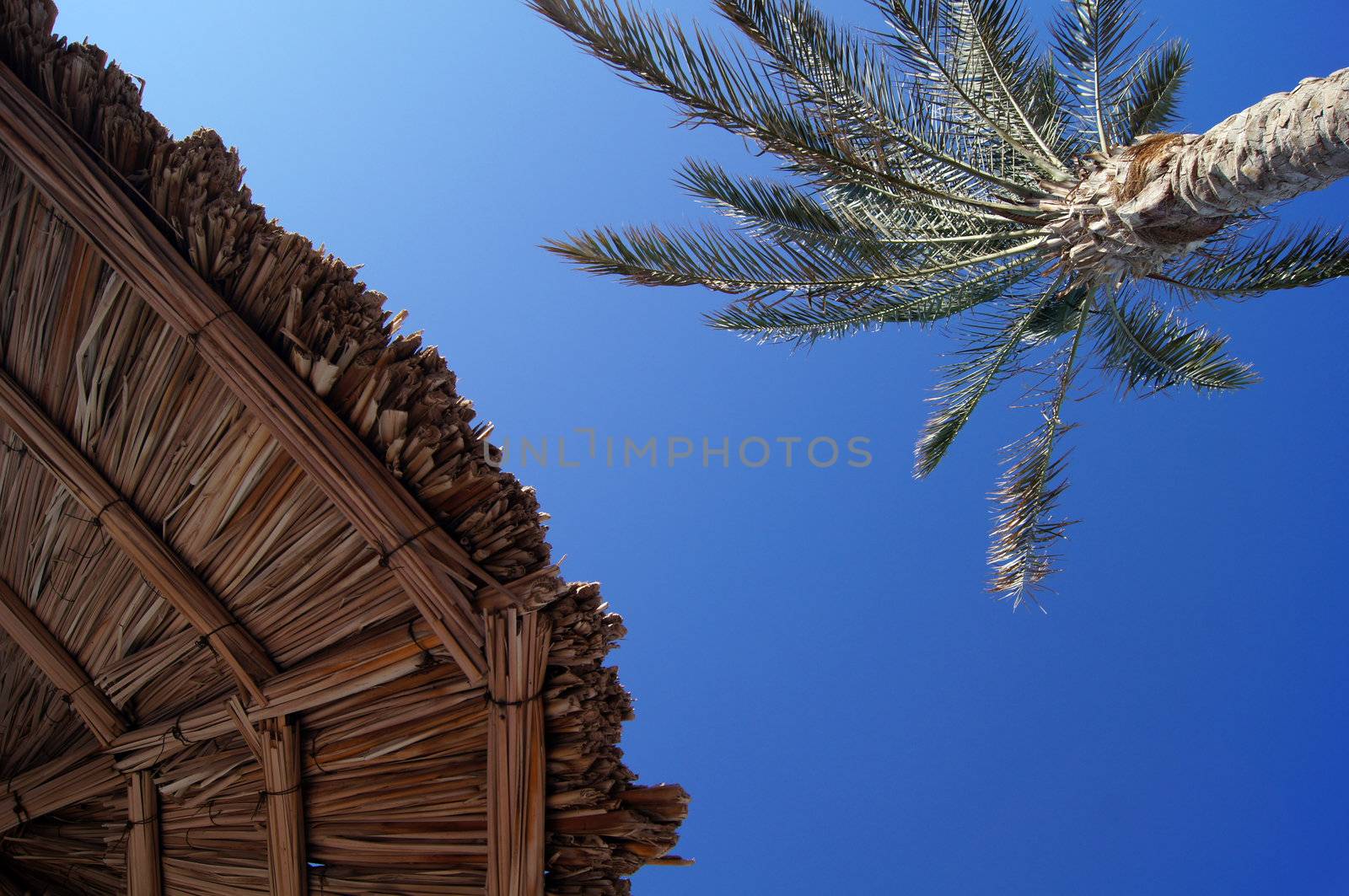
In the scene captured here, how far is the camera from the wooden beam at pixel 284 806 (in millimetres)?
2006

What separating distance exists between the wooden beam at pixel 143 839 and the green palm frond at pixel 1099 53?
5.35 meters

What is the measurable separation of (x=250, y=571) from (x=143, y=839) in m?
0.74

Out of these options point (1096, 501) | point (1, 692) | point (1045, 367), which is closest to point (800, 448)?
point (1096, 501)

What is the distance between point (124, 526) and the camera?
79.0 inches

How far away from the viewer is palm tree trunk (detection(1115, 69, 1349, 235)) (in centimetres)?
323

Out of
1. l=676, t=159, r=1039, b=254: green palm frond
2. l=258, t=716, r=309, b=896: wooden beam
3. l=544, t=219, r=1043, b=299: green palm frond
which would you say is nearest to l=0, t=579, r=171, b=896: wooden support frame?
l=258, t=716, r=309, b=896: wooden beam

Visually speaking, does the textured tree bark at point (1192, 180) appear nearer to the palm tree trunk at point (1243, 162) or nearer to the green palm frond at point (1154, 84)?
the palm tree trunk at point (1243, 162)

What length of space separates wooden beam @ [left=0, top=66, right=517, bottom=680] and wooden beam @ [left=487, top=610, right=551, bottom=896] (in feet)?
0.32

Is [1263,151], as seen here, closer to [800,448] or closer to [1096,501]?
[800,448]

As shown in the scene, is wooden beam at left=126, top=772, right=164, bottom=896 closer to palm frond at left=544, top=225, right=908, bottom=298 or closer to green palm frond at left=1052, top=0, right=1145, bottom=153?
palm frond at left=544, top=225, right=908, bottom=298

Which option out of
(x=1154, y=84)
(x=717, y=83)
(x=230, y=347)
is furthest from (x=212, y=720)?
(x=1154, y=84)

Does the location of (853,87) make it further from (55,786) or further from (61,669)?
(55,786)

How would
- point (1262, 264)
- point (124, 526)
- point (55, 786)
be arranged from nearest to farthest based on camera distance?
point (124, 526)
point (55, 786)
point (1262, 264)

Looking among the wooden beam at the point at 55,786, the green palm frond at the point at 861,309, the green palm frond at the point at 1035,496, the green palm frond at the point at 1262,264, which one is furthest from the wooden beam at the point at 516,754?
the green palm frond at the point at 1262,264
